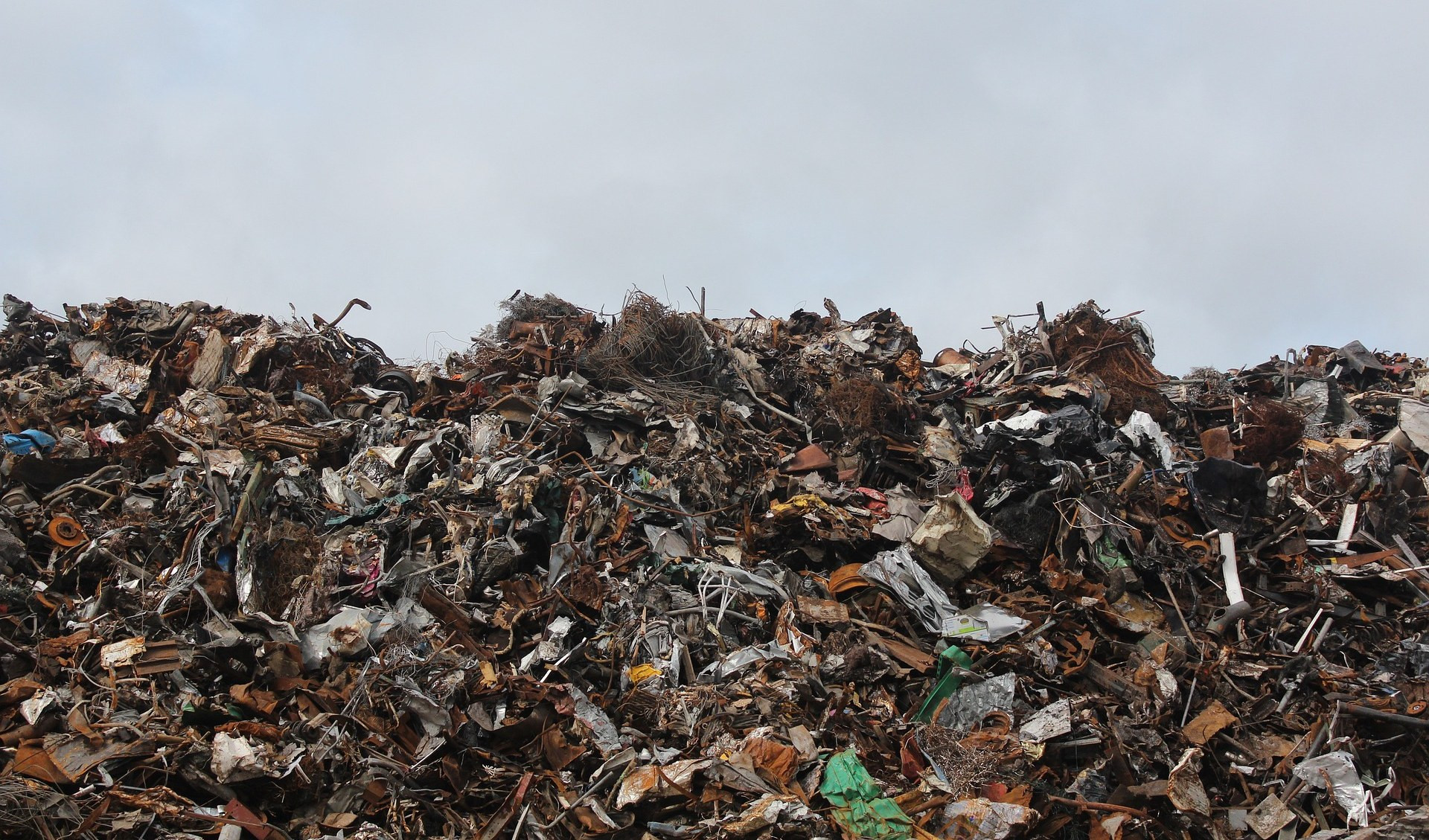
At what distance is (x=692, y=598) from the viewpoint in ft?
24.3

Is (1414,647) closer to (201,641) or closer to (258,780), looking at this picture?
(258,780)

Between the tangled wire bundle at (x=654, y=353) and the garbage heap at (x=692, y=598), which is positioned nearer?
the garbage heap at (x=692, y=598)

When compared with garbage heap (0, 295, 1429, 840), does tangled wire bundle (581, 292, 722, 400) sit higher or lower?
higher

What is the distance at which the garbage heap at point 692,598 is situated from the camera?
5.61 m

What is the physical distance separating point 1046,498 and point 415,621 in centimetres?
573

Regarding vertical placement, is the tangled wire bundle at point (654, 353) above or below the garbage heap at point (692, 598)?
above

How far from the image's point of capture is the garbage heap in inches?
221

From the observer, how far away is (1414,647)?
272 inches

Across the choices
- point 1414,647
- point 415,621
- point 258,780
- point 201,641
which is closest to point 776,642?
Result: point 415,621

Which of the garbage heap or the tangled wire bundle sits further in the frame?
the tangled wire bundle

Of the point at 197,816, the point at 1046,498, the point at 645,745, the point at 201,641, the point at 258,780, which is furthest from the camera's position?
the point at 1046,498

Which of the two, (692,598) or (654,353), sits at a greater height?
(654,353)

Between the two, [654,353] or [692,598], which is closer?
[692,598]

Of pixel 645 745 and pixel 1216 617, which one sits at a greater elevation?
pixel 1216 617
